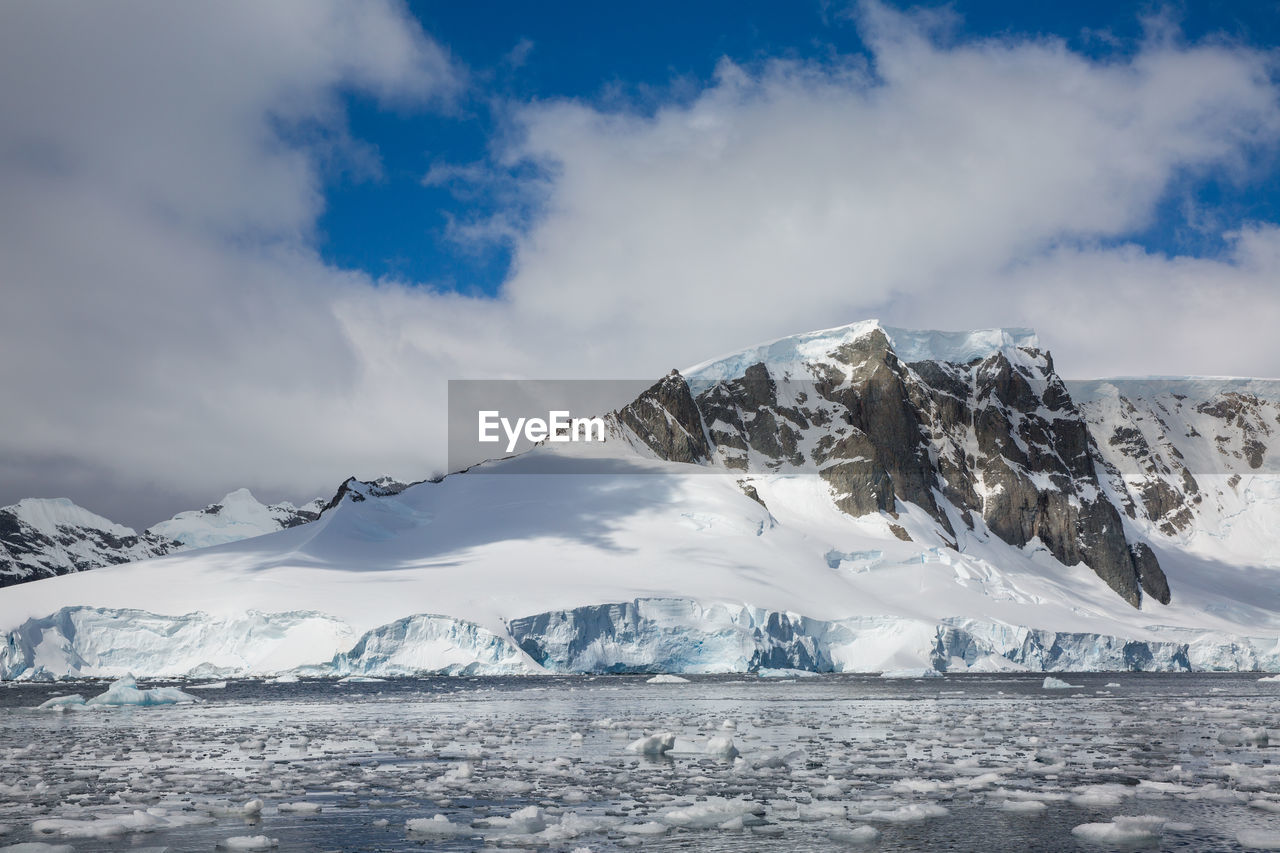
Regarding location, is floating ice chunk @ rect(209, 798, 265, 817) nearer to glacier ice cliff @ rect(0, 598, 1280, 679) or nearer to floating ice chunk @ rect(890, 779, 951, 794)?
floating ice chunk @ rect(890, 779, 951, 794)

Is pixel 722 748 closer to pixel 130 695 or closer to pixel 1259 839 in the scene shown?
pixel 1259 839

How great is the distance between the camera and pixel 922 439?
155250 mm

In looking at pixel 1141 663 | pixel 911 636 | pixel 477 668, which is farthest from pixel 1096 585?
pixel 477 668

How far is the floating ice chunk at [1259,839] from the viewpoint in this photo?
45.2 ft

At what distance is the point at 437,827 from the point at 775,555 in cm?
7608

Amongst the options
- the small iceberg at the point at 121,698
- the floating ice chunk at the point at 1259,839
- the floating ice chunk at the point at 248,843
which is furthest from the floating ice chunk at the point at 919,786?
the small iceberg at the point at 121,698

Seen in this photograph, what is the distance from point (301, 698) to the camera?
4584 cm

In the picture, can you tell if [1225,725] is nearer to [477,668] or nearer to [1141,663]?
[477,668]

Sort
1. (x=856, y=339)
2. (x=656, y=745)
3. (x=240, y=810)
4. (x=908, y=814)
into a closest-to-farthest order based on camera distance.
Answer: (x=908, y=814) → (x=240, y=810) → (x=656, y=745) → (x=856, y=339)

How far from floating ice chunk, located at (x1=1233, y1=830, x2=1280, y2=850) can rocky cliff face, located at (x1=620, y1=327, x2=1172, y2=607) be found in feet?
379

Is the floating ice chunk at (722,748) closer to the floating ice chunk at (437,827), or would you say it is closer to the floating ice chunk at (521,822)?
the floating ice chunk at (521,822)

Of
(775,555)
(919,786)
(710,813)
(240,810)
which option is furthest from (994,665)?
(240,810)

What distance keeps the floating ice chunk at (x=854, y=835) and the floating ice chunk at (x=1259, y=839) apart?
471cm

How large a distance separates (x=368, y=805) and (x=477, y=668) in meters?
47.1
